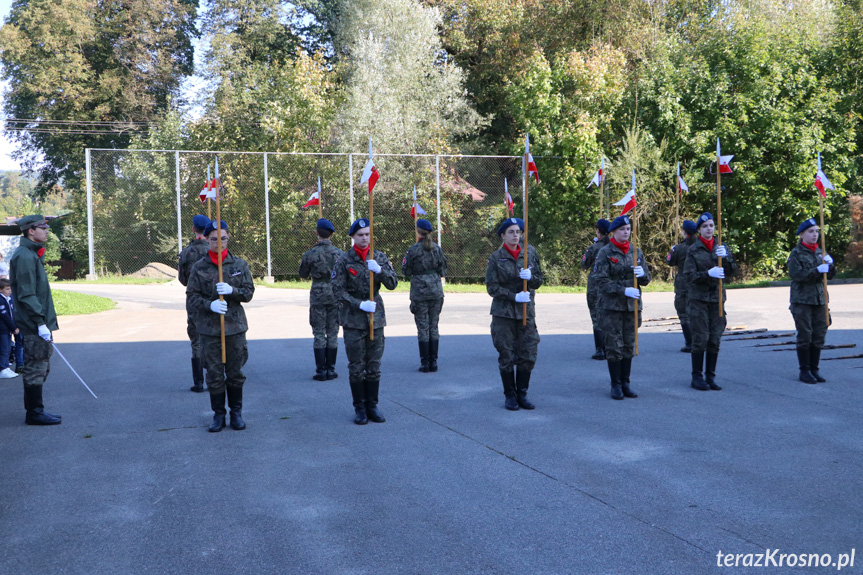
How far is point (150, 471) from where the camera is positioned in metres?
5.96

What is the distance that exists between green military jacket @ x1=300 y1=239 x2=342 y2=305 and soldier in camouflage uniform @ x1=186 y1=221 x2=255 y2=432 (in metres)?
2.74

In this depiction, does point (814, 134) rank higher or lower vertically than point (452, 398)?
→ higher

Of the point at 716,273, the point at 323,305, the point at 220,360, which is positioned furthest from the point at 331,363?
the point at 716,273

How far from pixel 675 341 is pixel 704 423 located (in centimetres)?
562

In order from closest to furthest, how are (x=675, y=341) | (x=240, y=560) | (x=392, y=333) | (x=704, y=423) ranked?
1. (x=240, y=560)
2. (x=704, y=423)
3. (x=675, y=341)
4. (x=392, y=333)

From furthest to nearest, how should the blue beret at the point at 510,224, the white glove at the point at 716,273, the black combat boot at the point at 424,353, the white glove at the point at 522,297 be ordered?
the black combat boot at the point at 424,353 → the white glove at the point at 716,273 → the blue beret at the point at 510,224 → the white glove at the point at 522,297

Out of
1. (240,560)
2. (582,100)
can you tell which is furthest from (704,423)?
(582,100)

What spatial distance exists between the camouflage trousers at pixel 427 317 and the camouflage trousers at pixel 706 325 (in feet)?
11.1

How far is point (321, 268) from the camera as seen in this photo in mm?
10172

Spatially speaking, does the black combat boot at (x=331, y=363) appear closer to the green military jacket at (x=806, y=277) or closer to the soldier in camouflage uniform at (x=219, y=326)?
the soldier in camouflage uniform at (x=219, y=326)

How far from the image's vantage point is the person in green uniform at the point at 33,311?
7516 millimetres

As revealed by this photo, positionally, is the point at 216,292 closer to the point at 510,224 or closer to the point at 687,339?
the point at 510,224

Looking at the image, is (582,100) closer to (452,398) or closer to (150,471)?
(452,398)

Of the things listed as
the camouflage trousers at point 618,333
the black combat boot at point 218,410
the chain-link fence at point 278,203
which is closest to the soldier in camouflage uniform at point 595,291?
the camouflage trousers at point 618,333
